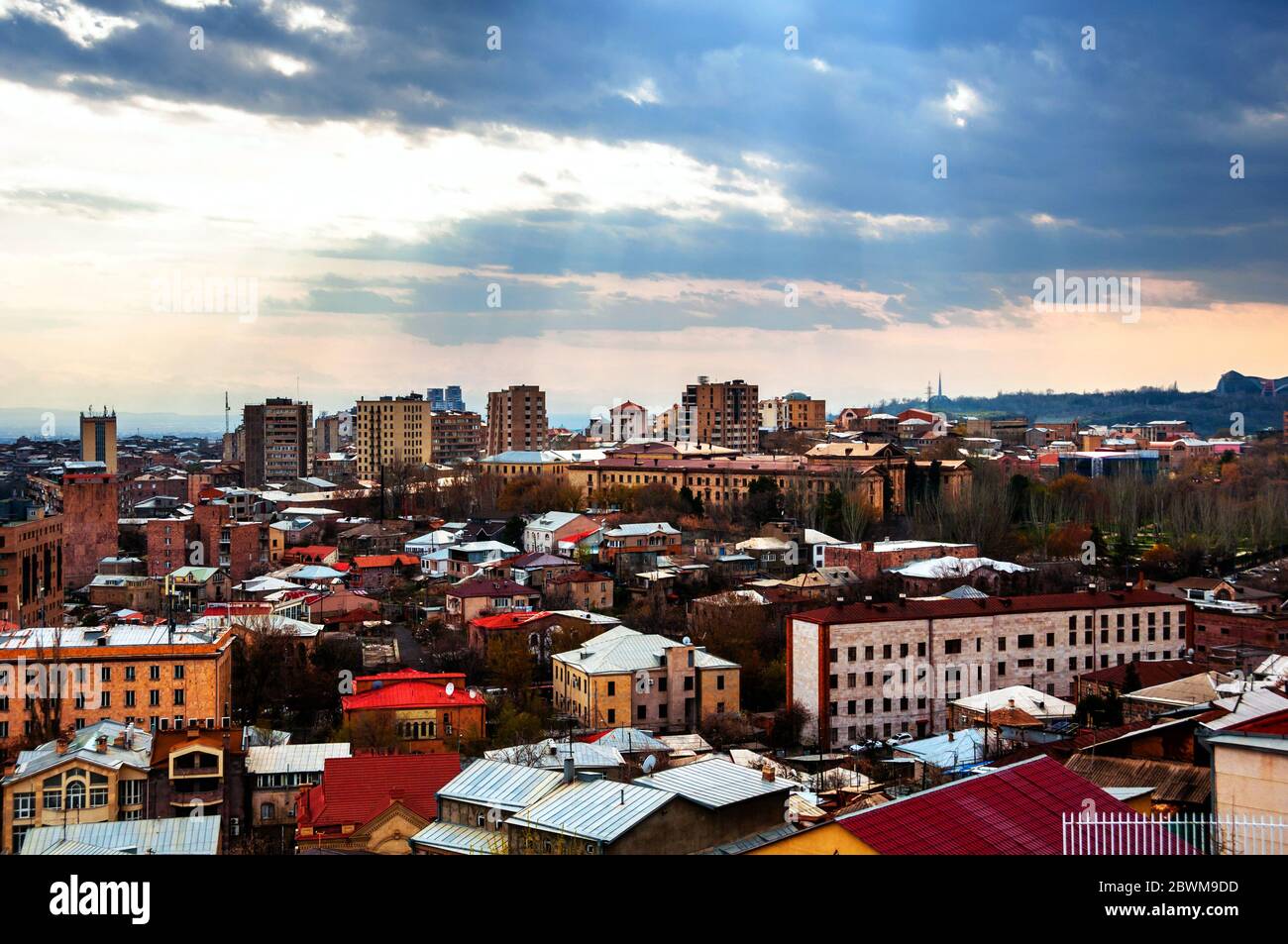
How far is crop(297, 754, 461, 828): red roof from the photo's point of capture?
6383 millimetres

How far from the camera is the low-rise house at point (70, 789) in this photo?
261 inches

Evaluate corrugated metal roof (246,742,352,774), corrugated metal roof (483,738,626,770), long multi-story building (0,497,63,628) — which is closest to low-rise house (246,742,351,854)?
corrugated metal roof (246,742,352,774)

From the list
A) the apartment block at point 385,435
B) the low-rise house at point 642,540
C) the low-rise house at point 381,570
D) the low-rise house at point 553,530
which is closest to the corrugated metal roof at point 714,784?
the low-rise house at point 381,570

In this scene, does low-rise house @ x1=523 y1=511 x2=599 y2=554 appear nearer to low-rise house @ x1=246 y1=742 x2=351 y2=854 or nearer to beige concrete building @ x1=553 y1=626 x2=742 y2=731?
beige concrete building @ x1=553 y1=626 x2=742 y2=731

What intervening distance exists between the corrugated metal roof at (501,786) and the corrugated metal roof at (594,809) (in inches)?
9.6

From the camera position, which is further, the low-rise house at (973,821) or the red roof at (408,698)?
the red roof at (408,698)

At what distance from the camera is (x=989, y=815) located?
3.58 m

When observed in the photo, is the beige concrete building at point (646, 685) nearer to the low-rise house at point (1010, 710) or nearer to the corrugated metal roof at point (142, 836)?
the low-rise house at point (1010, 710)

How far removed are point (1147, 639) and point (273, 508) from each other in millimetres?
18618

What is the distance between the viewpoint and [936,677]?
444 inches

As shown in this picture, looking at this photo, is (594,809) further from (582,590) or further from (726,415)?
(726,415)

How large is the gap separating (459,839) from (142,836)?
1.38 m

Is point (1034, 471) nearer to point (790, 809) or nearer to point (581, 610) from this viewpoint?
point (581, 610)
